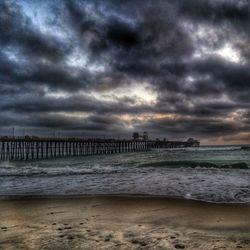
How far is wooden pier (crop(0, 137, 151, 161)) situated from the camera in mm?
50875

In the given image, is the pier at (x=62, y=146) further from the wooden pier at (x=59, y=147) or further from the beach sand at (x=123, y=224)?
the beach sand at (x=123, y=224)

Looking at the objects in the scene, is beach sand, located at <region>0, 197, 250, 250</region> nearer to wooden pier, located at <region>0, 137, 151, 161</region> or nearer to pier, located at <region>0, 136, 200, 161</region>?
wooden pier, located at <region>0, 137, 151, 161</region>

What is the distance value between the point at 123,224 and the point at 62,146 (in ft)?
184

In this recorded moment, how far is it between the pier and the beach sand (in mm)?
43258

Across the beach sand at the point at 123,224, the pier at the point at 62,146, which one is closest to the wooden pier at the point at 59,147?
the pier at the point at 62,146

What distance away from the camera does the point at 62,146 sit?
199ft

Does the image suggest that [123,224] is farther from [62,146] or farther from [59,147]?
[62,146]

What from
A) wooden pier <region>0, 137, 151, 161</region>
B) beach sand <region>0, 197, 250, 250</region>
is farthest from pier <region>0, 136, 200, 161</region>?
beach sand <region>0, 197, 250, 250</region>

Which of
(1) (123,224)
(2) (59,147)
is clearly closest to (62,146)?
(2) (59,147)

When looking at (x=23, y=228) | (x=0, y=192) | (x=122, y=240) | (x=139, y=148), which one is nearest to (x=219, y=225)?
(x=122, y=240)

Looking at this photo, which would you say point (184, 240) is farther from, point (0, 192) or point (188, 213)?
point (0, 192)

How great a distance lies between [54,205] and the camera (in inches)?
334

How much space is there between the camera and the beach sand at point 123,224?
15.4ft

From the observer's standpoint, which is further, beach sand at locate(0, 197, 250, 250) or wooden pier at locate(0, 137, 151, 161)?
wooden pier at locate(0, 137, 151, 161)
